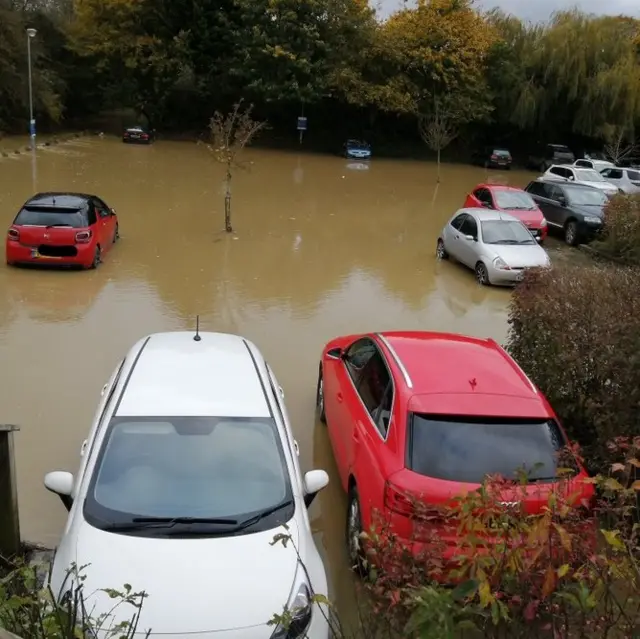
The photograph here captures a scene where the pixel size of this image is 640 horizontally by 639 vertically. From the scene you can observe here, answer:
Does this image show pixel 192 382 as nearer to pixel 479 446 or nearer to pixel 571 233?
pixel 479 446

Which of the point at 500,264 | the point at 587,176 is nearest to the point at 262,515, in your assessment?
the point at 500,264

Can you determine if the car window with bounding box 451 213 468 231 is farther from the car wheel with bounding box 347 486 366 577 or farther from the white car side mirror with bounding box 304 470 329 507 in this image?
the white car side mirror with bounding box 304 470 329 507

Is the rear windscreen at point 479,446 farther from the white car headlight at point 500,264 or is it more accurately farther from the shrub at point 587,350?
the white car headlight at point 500,264

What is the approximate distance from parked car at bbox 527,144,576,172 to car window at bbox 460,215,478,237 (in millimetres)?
28647

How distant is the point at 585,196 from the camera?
20.1m

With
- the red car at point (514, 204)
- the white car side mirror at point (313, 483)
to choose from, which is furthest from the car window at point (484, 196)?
the white car side mirror at point (313, 483)

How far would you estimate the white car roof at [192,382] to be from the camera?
526cm

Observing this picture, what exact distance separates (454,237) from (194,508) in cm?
1283

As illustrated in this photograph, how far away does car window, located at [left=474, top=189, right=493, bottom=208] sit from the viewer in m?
19.2

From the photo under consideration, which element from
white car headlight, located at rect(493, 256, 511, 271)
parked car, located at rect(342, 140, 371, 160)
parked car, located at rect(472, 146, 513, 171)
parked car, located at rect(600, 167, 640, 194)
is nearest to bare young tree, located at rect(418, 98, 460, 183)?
parked car, located at rect(472, 146, 513, 171)

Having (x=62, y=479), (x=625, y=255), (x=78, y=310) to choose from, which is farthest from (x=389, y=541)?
(x=625, y=255)

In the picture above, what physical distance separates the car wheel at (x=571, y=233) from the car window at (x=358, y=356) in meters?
13.5

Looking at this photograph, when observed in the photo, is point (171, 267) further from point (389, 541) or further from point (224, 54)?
point (224, 54)

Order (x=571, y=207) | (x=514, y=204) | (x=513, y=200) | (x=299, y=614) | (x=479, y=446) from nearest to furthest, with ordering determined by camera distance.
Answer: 1. (x=299, y=614)
2. (x=479, y=446)
3. (x=514, y=204)
4. (x=513, y=200)
5. (x=571, y=207)
